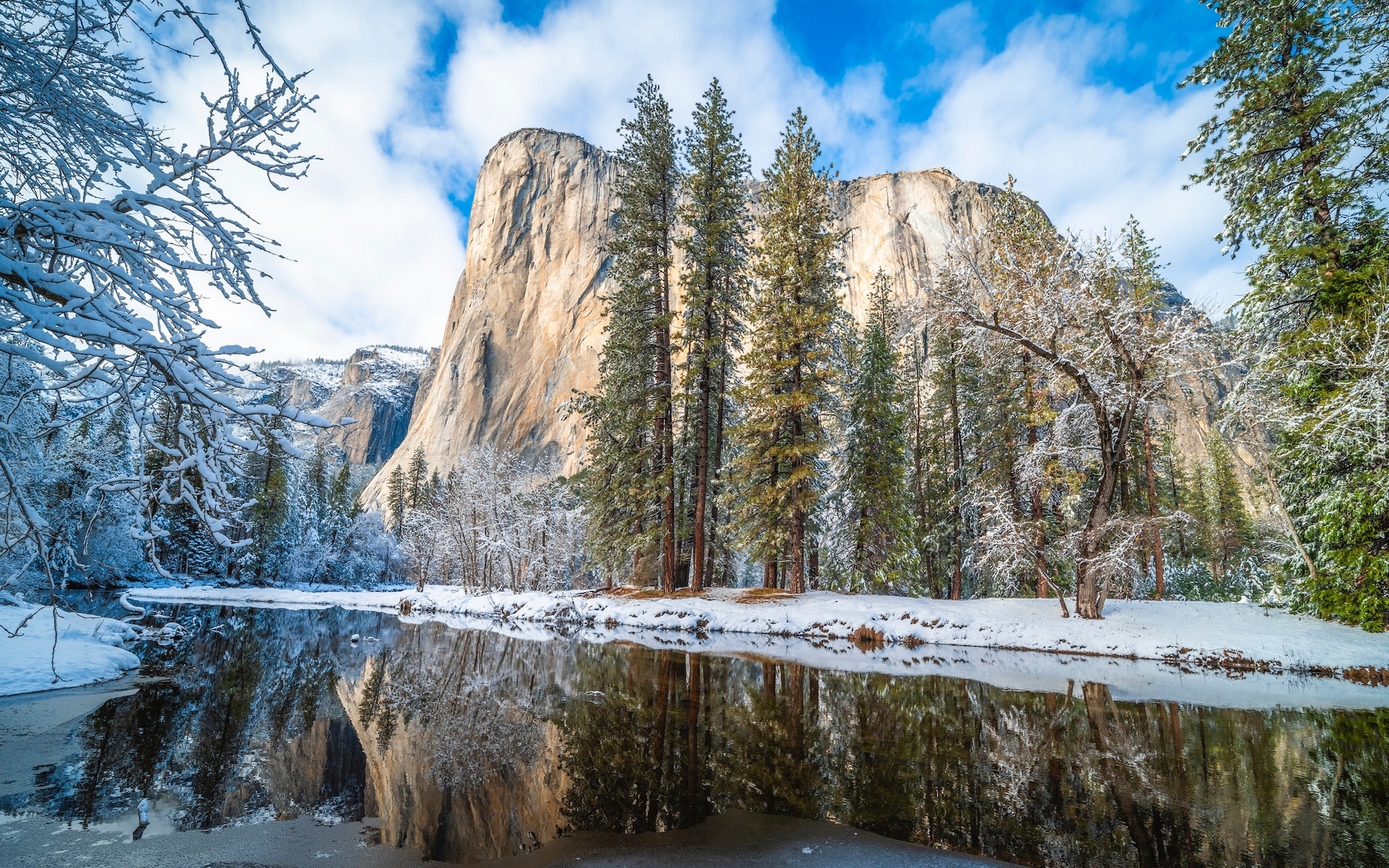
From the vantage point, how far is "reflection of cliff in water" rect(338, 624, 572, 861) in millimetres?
3635

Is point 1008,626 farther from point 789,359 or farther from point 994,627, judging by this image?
point 789,359

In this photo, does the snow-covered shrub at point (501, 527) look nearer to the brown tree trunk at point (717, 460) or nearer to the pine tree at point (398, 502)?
the pine tree at point (398, 502)

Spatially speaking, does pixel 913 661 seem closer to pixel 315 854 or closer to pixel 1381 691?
pixel 1381 691

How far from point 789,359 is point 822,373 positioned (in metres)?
1.28

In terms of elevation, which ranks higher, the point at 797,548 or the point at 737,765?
the point at 797,548

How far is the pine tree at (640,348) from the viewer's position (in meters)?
Result: 20.1

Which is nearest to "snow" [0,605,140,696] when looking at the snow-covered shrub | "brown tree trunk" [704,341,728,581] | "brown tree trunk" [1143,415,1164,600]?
"brown tree trunk" [704,341,728,581]

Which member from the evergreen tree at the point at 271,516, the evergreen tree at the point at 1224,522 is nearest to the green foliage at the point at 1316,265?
the evergreen tree at the point at 1224,522

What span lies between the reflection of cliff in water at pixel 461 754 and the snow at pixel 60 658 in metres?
3.31

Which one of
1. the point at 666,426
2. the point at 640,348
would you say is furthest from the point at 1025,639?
the point at 640,348

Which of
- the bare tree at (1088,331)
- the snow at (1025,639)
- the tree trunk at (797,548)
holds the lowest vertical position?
the snow at (1025,639)

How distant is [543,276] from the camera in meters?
107

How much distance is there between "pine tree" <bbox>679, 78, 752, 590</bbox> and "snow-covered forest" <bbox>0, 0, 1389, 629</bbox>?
0.13 meters

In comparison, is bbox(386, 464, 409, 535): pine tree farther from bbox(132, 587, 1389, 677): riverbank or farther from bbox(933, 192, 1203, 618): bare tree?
bbox(933, 192, 1203, 618): bare tree
